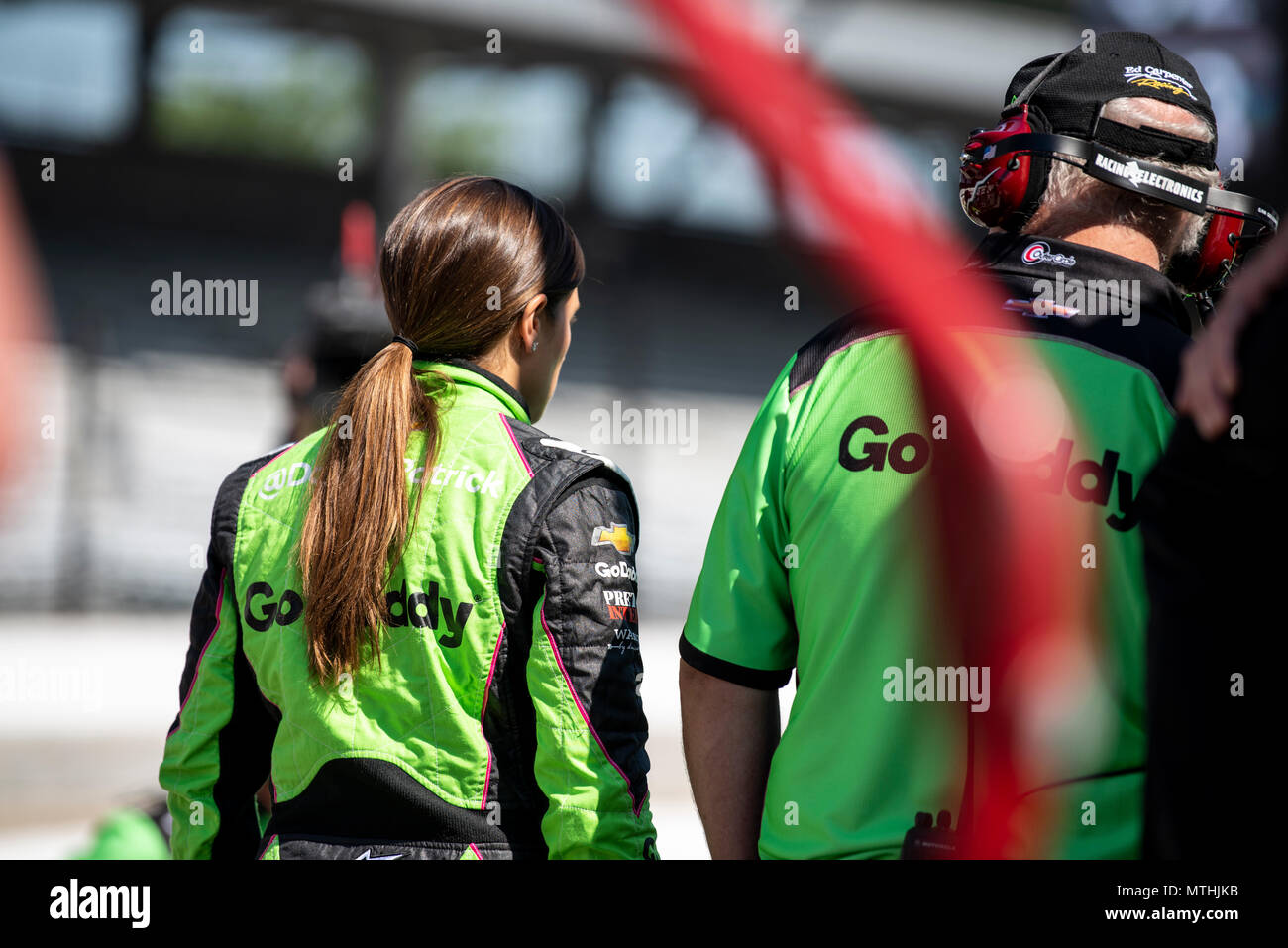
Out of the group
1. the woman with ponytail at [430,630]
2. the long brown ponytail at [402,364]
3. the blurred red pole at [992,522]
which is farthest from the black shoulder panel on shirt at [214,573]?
the blurred red pole at [992,522]

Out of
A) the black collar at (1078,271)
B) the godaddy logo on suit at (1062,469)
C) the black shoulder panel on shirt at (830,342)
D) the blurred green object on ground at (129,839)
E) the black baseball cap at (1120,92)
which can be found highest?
the black baseball cap at (1120,92)

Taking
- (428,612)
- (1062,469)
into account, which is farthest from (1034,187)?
(428,612)

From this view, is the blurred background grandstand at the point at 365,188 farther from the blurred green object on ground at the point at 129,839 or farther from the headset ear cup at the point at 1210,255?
the headset ear cup at the point at 1210,255

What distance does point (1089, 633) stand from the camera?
1.51 m

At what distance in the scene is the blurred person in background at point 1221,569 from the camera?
3.90ft

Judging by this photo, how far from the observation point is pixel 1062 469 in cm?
154

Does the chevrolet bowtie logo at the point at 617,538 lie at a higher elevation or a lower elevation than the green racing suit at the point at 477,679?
higher

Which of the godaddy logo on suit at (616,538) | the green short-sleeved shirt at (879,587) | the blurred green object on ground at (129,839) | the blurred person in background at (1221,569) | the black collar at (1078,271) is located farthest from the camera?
the blurred green object on ground at (129,839)

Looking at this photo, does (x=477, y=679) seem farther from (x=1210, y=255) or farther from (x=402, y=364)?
(x=1210, y=255)

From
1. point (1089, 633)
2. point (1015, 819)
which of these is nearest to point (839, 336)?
point (1089, 633)

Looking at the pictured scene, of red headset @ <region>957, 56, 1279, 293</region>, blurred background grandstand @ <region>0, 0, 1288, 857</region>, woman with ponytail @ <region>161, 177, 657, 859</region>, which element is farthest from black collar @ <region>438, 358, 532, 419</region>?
blurred background grandstand @ <region>0, 0, 1288, 857</region>

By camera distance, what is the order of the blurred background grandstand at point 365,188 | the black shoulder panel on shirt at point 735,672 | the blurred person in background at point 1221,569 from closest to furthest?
the blurred person in background at point 1221,569 < the black shoulder panel on shirt at point 735,672 < the blurred background grandstand at point 365,188

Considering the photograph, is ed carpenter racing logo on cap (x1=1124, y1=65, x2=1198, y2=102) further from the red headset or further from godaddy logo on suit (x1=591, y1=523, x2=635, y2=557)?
godaddy logo on suit (x1=591, y1=523, x2=635, y2=557)

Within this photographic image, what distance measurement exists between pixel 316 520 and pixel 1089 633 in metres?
1.02
